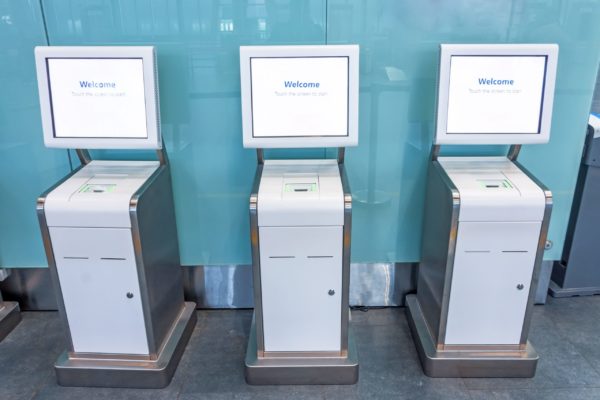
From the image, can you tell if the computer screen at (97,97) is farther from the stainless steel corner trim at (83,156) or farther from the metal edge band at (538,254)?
the metal edge band at (538,254)

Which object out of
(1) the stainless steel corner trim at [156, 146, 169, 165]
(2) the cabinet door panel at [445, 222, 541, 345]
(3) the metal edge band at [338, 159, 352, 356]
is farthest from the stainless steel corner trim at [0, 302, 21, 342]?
(2) the cabinet door panel at [445, 222, 541, 345]

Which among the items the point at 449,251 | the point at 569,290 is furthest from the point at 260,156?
the point at 569,290

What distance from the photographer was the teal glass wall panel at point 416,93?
2.34 m

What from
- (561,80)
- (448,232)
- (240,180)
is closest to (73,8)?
(240,180)

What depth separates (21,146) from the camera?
259 centimetres

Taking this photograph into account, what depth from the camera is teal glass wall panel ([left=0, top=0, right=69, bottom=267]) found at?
7.82ft

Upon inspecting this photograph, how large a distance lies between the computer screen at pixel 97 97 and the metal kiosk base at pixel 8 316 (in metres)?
1.18

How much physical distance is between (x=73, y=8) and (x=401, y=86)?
1.61 m

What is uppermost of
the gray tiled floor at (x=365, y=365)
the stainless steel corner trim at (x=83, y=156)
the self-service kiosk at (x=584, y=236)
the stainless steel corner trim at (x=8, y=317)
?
the stainless steel corner trim at (x=83, y=156)

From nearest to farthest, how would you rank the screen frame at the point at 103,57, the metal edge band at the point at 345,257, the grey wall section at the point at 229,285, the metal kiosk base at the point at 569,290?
1. the metal edge band at the point at 345,257
2. the screen frame at the point at 103,57
3. the grey wall section at the point at 229,285
4. the metal kiosk base at the point at 569,290

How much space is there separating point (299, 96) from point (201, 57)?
58 centimetres

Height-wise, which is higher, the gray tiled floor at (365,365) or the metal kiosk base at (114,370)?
the metal kiosk base at (114,370)

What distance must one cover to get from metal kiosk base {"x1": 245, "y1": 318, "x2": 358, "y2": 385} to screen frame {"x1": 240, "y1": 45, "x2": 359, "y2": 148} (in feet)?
3.25

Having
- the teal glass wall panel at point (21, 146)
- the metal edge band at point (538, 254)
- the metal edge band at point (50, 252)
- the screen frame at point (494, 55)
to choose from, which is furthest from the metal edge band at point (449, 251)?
the teal glass wall panel at point (21, 146)
